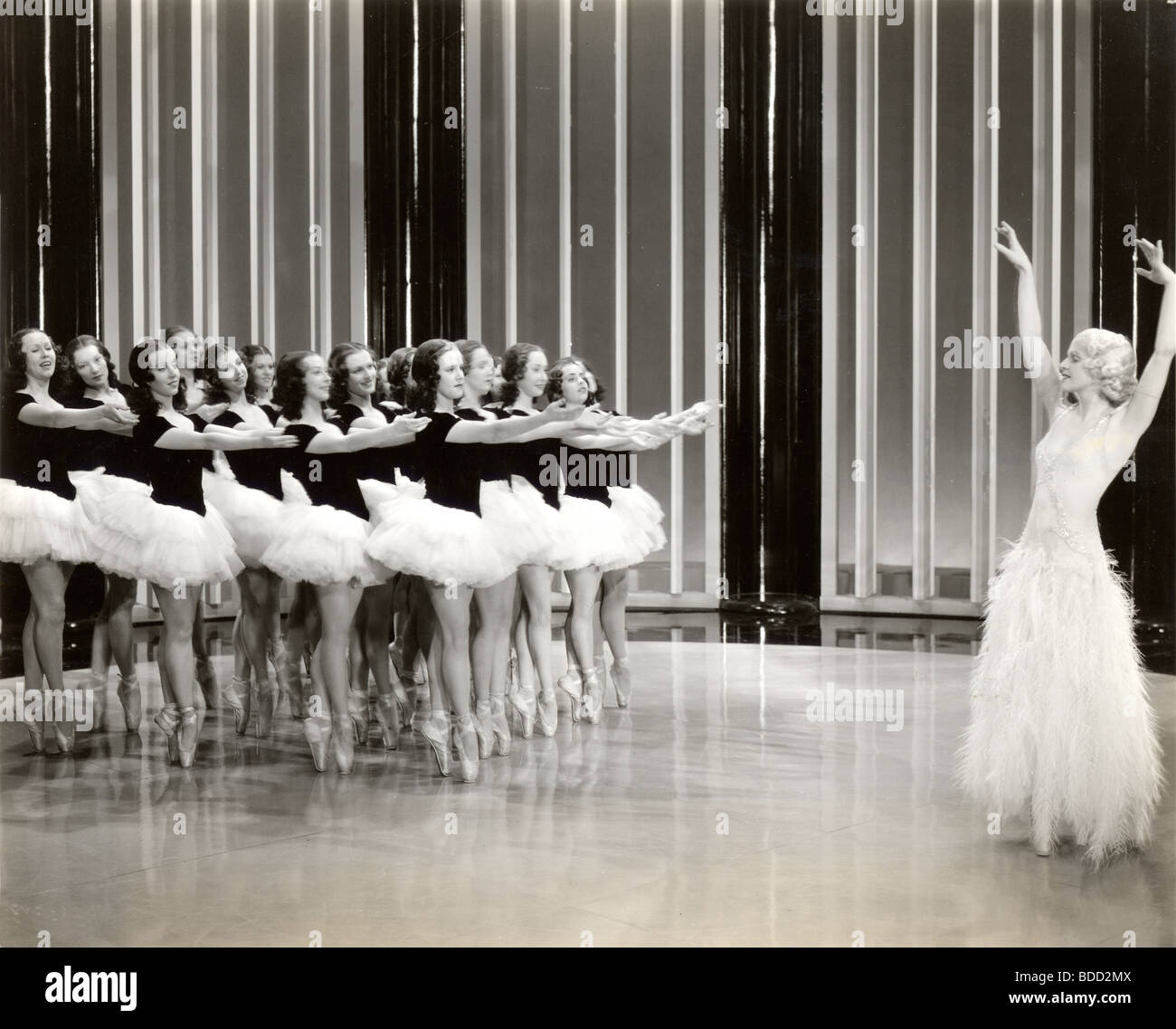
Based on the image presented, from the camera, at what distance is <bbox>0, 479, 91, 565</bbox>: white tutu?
14.7 ft

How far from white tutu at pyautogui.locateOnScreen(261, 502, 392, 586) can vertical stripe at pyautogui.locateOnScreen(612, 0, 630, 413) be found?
181 inches

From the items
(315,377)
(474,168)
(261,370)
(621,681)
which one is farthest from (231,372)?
(474,168)

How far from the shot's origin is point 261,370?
5477 millimetres

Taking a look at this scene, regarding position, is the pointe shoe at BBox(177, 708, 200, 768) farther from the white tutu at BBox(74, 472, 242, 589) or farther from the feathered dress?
the feathered dress

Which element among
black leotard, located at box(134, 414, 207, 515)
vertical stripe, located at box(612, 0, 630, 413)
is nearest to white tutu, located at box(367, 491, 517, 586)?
black leotard, located at box(134, 414, 207, 515)

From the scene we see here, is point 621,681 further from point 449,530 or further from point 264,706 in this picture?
point 449,530

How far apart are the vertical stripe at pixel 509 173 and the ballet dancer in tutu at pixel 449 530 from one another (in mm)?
4459

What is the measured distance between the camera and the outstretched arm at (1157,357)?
3.21 metres

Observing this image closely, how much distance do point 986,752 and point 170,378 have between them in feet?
8.95

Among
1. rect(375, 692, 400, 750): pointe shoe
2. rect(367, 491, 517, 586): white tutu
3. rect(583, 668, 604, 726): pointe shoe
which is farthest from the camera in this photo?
rect(583, 668, 604, 726): pointe shoe

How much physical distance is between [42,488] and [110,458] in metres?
0.24

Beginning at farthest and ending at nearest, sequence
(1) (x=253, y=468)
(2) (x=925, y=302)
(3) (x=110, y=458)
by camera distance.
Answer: (2) (x=925, y=302)
(1) (x=253, y=468)
(3) (x=110, y=458)
